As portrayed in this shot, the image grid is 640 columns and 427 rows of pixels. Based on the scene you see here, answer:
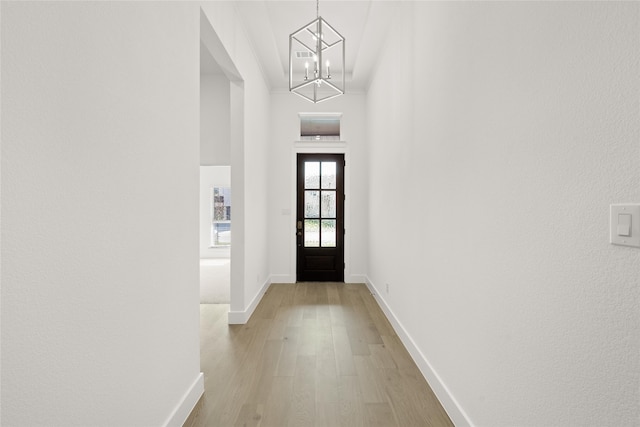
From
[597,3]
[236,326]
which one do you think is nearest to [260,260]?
[236,326]

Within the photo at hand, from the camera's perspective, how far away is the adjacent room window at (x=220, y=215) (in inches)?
340

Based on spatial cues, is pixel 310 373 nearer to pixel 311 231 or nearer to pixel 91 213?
pixel 91 213

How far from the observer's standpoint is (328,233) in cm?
547

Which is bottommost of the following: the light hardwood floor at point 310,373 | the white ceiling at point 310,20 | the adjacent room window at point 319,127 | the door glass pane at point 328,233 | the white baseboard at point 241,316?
the light hardwood floor at point 310,373

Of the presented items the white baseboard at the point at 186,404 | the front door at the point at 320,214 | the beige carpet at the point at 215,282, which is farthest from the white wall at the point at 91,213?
the front door at the point at 320,214

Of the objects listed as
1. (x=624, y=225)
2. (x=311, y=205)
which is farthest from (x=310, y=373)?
(x=311, y=205)

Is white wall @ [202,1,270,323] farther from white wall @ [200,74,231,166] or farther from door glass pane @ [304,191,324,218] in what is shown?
white wall @ [200,74,231,166]

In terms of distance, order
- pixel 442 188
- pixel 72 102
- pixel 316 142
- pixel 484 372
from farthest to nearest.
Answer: pixel 316 142, pixel 442 188, pixel 484 372, pixel 72 102

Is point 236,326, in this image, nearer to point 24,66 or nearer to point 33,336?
point 33,336

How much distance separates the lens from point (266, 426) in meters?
1.85

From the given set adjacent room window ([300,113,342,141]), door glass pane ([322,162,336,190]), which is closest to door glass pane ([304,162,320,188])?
door glass pane ([322,162,336,190])

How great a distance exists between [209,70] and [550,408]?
234 inches

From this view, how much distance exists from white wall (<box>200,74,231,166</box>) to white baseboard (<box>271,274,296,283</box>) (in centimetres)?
216

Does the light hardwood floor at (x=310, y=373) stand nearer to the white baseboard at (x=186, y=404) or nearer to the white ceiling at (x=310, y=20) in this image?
the white baseboard at (x=186, y=404)
